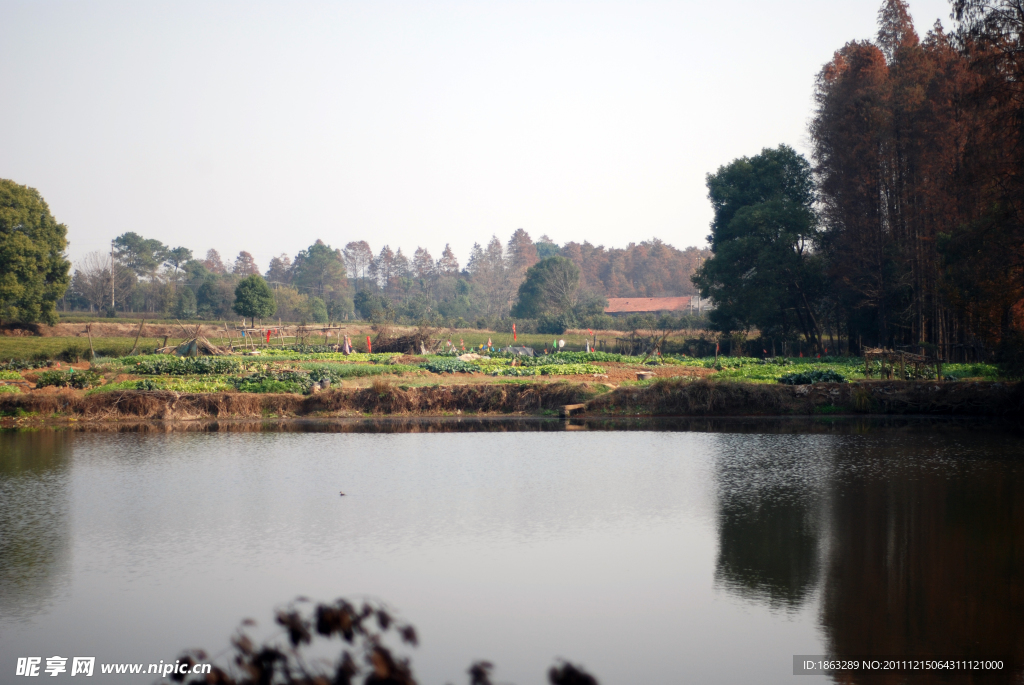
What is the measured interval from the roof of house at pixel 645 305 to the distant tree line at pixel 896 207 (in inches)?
2147

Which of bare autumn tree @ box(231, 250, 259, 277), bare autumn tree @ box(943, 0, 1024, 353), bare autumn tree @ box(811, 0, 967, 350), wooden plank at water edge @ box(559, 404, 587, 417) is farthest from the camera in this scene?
bare autumn tree @ box(231, 250, 259, 277)

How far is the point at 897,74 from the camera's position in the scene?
38062mm

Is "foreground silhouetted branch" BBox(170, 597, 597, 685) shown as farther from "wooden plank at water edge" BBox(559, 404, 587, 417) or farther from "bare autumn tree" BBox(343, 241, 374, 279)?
"bare autumn tree" BBox(343, 241, 374, 279)

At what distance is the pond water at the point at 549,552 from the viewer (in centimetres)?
754

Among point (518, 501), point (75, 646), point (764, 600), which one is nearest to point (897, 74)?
point (518, 501)

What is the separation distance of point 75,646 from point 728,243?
139 ft

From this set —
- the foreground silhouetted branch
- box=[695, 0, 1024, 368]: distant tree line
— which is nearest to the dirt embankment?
box=[695, 0, 1024, 368]: distant tree line

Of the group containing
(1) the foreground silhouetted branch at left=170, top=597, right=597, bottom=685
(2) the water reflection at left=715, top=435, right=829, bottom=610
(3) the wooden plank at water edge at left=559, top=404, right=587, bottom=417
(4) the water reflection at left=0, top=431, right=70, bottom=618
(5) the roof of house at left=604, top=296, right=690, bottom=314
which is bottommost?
(4) the water reflection at left=0, top=431, right=70, bottom=618

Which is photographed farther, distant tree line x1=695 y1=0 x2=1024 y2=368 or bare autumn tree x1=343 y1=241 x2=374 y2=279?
bare autumn tree x1=343 y1=241 x2=374 y2=279

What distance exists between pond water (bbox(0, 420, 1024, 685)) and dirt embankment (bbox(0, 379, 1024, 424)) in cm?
592

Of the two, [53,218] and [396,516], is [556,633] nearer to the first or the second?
[396,516]

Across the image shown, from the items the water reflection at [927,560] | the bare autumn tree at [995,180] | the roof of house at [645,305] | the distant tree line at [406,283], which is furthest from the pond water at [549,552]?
the roof of house at [645,305]

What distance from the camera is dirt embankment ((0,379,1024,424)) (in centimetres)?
2358

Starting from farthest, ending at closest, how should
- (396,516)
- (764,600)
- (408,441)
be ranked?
(408,441) < (396,516) < (764,600)
